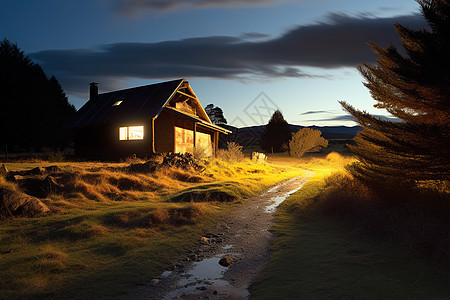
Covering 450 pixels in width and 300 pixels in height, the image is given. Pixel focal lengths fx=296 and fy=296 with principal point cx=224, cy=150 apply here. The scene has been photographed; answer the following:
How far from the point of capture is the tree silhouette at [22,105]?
30.2 meters

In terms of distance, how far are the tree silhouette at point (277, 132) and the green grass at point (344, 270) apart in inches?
1521

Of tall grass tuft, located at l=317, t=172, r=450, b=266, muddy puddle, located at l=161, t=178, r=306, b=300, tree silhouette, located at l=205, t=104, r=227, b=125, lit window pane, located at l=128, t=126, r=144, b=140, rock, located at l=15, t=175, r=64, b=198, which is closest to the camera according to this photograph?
muddy puddle, located at l=161, t=178, r=306, b=300

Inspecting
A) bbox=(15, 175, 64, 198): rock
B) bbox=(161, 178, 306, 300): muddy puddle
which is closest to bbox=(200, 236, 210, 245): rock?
bbox=(161, 178, 306, 300): muddy puddle

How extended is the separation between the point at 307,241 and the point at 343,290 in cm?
227

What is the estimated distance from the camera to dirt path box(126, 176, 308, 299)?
4230 mm

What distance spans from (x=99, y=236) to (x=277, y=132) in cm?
4049

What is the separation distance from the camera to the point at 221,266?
17.2 ft

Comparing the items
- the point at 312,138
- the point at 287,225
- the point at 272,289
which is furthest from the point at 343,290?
the point at 312,138

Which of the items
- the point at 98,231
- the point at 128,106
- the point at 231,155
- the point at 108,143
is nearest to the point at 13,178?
the point at 98,231

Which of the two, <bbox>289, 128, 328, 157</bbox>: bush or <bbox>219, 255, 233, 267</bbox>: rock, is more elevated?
<bbox>289, 128, 328, 157</bbox>: bush

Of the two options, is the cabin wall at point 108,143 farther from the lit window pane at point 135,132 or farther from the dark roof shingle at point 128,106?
the dark roof shingle at point 128,106

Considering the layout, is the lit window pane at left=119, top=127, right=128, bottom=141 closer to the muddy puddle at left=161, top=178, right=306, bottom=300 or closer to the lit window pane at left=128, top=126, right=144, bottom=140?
the lit window pane at left=128, top=126, right=144, bottom=140

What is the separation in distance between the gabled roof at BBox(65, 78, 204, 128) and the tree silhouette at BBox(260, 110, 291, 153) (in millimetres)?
20977

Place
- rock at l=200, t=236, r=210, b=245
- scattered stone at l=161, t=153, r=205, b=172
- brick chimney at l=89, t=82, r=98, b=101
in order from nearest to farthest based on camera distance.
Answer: rock at l=200, t=236, r=210, b=245 < scattered stone at l=161, t=153, r=205, b=172 < brick chimney at l=89, t=82, r=98, b=101
